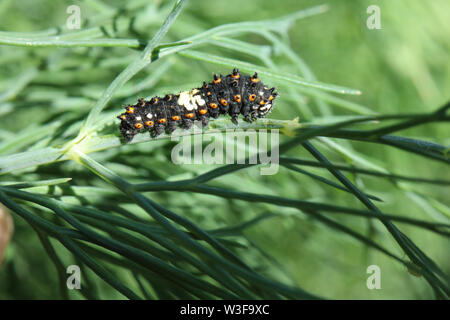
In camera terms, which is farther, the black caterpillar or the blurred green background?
the blurred green background

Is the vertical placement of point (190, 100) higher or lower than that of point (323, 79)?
lower

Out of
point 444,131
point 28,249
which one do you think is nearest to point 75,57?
point 28,249

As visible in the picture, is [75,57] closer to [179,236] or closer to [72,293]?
[72,293]

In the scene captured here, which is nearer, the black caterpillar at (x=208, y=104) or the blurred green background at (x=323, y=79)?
the black caterpillar at (x=208, y=104)

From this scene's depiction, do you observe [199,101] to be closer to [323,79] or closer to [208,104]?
[208,104]

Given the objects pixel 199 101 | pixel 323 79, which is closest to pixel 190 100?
pixel 199 101

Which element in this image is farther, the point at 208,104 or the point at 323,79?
the point at 323,79
